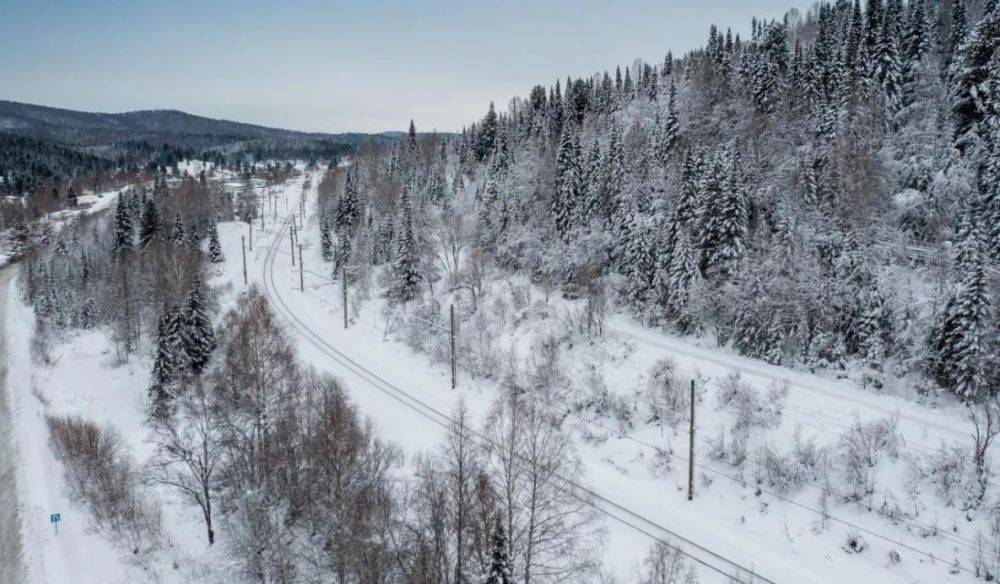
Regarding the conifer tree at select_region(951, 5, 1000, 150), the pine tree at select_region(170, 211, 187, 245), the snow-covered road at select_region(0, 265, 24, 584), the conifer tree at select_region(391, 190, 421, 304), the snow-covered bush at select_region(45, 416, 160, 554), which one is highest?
the conifer tree at select_region(951, 5, 1000, 150)

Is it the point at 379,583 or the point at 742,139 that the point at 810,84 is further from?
the point at 379,583

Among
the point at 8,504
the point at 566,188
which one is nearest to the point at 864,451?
the point at 566,188

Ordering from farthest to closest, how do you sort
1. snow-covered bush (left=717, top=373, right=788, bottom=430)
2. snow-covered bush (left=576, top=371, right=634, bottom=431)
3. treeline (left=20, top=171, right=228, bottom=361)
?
treeline (left=20, top=171, right=228, bottom=361) → snow-covered bush (left=576, top=371, right=634, bottom=431) → snow-covered bush (left=717, top=373, right=788, bottom=430)

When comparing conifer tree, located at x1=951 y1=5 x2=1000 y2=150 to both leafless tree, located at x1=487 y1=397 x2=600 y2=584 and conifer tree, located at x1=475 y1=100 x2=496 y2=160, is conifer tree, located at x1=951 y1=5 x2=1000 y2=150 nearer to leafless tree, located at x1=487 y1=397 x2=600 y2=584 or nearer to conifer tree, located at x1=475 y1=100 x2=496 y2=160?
leafless tree, located at x1=487 y1=397 x2=600 y2=584

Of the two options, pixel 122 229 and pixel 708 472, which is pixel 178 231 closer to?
pixel 122 229

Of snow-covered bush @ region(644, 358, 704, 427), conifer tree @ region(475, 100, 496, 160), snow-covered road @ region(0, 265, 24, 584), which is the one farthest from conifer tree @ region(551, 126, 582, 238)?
conifer tree @ region(475, 100, 496, 160)

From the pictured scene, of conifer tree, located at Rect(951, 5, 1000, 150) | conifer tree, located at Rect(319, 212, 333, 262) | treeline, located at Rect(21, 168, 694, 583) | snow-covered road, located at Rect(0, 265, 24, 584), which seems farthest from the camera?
conifer tree, located at Rect(319, 212, 333, 262)
